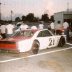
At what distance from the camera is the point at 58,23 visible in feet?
115

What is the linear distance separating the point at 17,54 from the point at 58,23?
23802mm

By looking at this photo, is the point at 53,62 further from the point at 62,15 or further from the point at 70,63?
the point at 62,15

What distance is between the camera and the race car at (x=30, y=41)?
10809mm

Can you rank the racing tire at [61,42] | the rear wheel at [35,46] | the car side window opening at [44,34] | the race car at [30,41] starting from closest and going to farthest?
1. the race car at [30,41]
2. the rear wheel at [35,46]
3. the car side window opening at [44,34]
4. the racing tire at [61,42]

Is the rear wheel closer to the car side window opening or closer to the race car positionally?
the race car

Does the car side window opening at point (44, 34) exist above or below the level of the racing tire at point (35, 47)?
above

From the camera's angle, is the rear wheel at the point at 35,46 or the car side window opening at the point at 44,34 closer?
the rear wheel at the point at 35,46

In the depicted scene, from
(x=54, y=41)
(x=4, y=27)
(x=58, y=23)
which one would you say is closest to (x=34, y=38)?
(x=54, y=41)

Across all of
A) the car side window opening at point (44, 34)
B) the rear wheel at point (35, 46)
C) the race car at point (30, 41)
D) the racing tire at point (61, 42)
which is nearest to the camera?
the race car at point (30, 41)

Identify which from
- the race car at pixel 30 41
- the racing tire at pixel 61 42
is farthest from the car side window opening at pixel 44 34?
the racing tire at pixel 61 42

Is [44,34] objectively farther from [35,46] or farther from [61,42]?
[61,42]

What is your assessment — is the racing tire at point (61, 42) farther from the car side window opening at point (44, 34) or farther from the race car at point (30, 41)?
the car side window opening at point (44, 34)

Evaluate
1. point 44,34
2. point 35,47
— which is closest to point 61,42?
point 44,34

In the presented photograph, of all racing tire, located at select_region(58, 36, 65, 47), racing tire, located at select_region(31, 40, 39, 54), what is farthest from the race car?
racing tire, located at select_region(58, 36, 65, 47)
